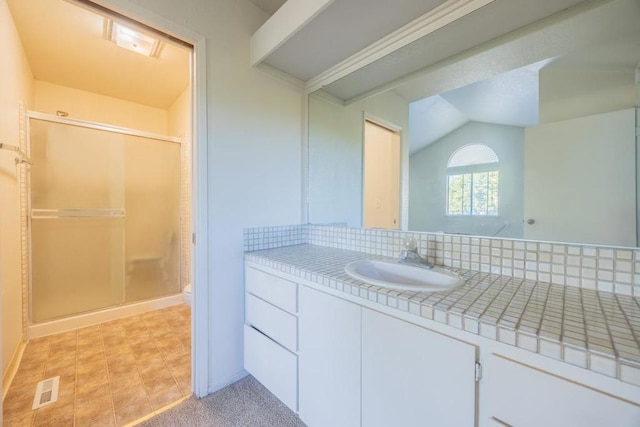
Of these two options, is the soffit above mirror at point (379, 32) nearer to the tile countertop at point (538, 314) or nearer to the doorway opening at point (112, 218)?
the doorway opening at point (112, 218)

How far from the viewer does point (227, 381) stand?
154 cm

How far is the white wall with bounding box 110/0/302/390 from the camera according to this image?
1459 mm

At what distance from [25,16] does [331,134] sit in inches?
85.7

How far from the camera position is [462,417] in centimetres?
71

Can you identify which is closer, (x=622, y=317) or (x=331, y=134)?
(x=622, y=317)

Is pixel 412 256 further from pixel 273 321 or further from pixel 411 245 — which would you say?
pixel 273 321

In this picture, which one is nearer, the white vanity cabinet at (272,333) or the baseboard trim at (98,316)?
the white vanity cabinet at (272,333)

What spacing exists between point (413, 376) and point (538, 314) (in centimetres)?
40

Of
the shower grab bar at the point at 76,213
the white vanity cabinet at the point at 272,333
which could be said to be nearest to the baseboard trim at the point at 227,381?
the white vanity cabinet at the point at 272,333

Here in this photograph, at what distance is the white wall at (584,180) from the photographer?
0.90 m

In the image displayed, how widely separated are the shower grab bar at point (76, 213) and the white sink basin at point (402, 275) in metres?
2.64

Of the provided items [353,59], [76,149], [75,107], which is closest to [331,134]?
[353,59]

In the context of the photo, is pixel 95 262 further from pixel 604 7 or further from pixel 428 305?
pixel 604 7

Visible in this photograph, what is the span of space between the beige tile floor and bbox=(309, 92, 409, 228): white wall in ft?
4.78
